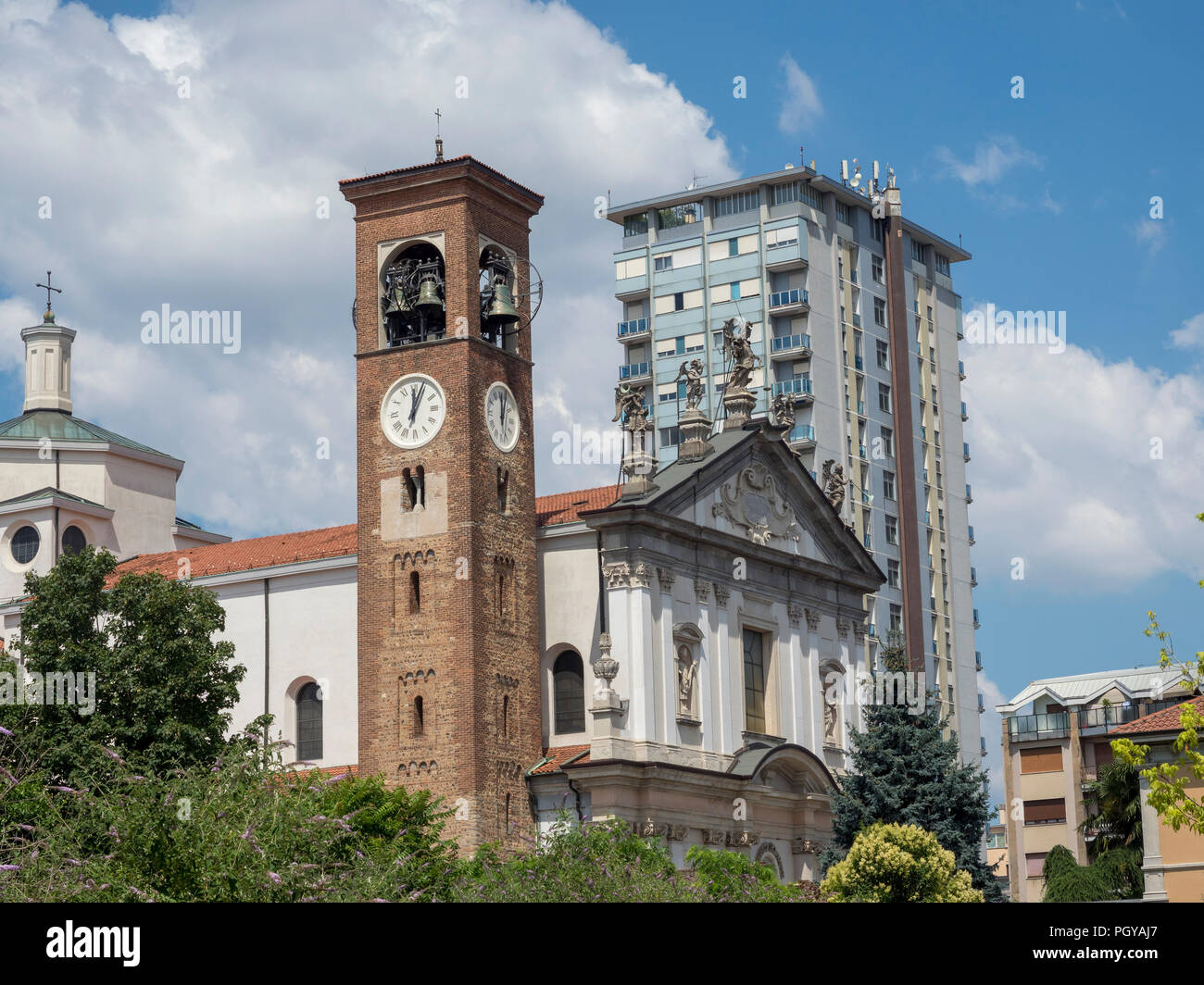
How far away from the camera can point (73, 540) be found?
53656mm

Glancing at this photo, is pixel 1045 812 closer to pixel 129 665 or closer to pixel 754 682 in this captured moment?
pixel 754 682

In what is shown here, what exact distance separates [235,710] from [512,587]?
28.4ft

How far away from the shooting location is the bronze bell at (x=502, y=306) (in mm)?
44219

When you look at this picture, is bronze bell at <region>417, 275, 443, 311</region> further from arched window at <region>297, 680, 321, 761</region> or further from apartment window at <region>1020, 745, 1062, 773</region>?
apartment window at <region>1020, 745, 1062, 773</region>

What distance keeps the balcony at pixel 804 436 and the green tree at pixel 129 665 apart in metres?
45.0

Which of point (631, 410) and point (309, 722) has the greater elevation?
point (631, 410)

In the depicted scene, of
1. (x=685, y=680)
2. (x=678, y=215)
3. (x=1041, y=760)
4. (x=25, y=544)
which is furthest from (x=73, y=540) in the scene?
(x=678, y=215)

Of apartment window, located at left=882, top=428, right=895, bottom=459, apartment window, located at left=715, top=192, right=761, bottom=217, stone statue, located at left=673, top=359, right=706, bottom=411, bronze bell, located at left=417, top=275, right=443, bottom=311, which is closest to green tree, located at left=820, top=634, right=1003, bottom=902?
stone statue, located at left=673, top=359, right=706, bottom=411

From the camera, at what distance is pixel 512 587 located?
43.3 m

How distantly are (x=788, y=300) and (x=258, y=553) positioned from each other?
128 feet
